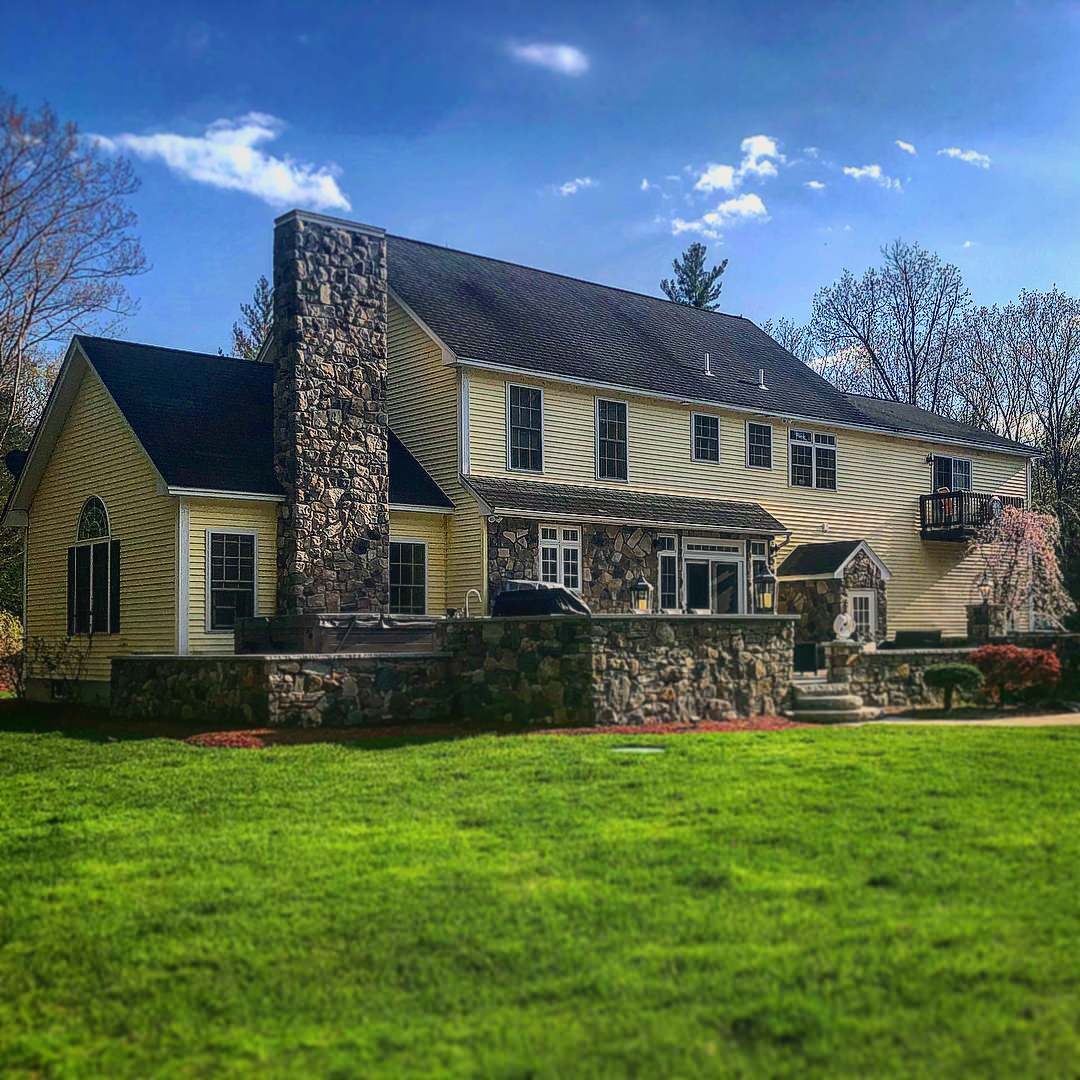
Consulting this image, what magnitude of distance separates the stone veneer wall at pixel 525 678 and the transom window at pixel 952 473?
16.0m

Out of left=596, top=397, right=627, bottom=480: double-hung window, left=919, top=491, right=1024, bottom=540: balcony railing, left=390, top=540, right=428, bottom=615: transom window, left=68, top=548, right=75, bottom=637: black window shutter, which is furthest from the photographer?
left=919, top=491, right=1024, bottom=540: balcony railing

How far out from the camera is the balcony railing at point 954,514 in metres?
29.3

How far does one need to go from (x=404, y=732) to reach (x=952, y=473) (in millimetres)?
21002

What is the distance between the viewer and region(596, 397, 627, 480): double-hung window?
23016mm

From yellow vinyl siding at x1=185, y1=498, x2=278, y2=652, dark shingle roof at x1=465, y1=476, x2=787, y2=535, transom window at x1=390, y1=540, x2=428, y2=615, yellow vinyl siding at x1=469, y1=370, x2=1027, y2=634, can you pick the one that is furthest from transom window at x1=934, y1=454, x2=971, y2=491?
yellow vinyl siding at x1=185, y1=498, x2=278, y2=652

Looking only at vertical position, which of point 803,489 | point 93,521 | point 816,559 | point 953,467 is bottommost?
point 816,559

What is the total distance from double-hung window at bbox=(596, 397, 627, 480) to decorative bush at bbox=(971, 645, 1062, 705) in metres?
8.40

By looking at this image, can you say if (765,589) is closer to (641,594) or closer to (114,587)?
(641,594)

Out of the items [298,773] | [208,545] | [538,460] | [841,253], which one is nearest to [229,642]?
[208,545]

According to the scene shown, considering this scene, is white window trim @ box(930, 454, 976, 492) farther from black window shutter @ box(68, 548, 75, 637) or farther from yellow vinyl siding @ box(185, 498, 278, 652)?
black window shutter @ box(68, 548, 75, 637)

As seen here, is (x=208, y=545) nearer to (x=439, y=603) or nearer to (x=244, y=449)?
(x=244, y=449)

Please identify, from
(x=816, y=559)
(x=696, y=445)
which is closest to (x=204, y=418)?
(x=696, y=445)

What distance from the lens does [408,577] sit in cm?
2062

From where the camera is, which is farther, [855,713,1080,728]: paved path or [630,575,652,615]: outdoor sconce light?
[630,575,652,615]: outdoor sconce light
